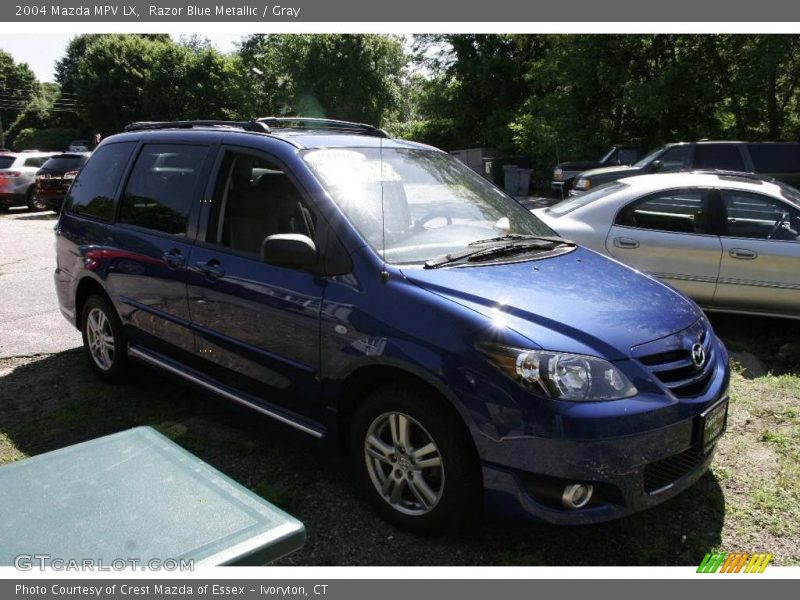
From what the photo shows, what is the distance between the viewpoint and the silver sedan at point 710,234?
6.05 metres

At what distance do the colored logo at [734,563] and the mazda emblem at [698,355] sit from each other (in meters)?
0.83

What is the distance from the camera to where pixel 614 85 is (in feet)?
62.6

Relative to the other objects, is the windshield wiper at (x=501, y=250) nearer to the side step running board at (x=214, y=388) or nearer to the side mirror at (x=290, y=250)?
the side mirror at (x=290, y=250)

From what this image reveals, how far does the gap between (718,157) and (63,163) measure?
16381 millimetres

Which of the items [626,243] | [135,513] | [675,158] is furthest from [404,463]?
[675,158]

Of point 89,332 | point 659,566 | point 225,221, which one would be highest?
point 225,221

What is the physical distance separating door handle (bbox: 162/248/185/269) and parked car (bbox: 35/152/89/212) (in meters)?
16.3

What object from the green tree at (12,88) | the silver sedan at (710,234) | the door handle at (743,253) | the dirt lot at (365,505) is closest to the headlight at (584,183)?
the silver sedan at (710,234)

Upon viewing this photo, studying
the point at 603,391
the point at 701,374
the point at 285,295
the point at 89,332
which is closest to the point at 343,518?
the point at 285,295

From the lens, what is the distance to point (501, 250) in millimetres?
3674

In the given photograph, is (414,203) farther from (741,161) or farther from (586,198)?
(741,161)

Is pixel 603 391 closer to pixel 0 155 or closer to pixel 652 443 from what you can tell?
pixel 652 443

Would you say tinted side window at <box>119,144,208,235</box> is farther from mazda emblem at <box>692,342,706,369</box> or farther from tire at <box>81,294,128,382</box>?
mazda emblem at <box>692,342,706,369</box>

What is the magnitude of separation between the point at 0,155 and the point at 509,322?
22028 mm
